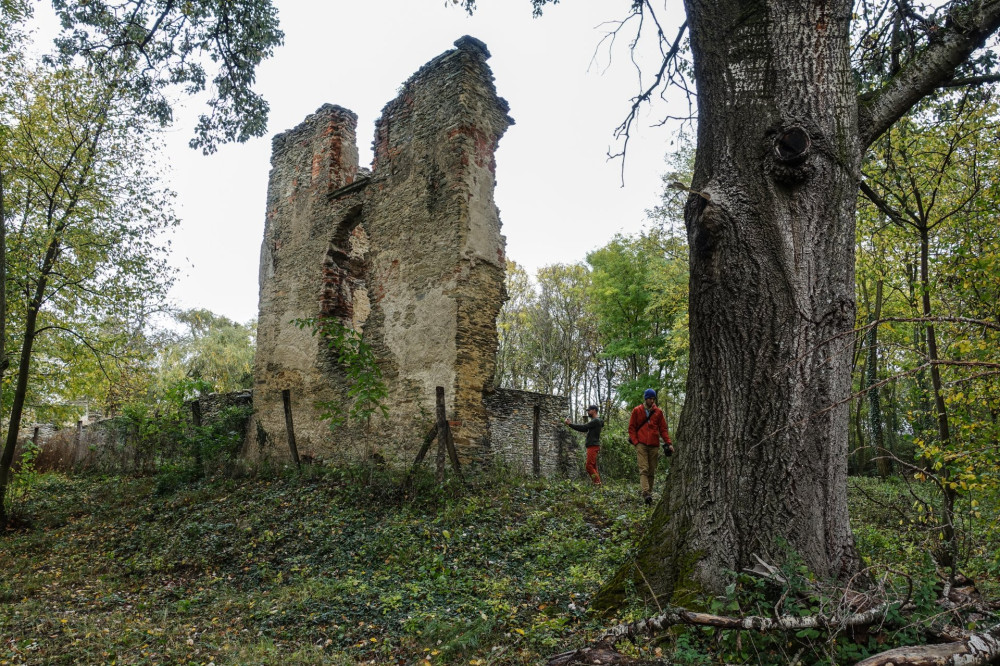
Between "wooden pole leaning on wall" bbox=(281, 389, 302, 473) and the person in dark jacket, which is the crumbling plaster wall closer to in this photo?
"wooden pole leaning on wall" bbox=(281, 389, 302, 473)

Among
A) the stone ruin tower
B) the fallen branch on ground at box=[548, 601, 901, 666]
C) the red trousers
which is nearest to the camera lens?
the fallen branch on ground at box=[548, 601, 901, 666]

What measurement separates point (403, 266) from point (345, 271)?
262cm

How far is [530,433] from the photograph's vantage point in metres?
10.7

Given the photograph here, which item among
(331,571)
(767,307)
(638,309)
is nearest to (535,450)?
(331,571)

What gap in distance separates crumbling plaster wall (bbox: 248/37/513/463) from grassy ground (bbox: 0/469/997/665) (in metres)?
1.53

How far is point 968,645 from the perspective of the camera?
2398 mm

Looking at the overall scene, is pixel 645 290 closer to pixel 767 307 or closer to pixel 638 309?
pixel 638 309

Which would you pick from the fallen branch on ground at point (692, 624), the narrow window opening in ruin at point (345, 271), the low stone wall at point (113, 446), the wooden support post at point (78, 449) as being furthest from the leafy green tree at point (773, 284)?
the wooden support post at point (78, 449)

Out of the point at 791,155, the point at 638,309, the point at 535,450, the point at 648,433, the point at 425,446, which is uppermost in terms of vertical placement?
the point at 638,309

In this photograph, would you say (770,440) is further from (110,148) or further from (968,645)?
(110,148)

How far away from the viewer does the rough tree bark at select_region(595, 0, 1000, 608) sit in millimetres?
3277

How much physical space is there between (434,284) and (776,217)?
7.16 metres

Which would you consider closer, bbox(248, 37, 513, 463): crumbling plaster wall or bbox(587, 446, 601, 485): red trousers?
bbox(248, 37, 513, 463): crumbling plaster wall

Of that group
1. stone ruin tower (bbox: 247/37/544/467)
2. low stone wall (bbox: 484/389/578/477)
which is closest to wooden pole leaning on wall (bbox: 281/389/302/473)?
stone ruin tower (bbox: 247/37/544/467)
